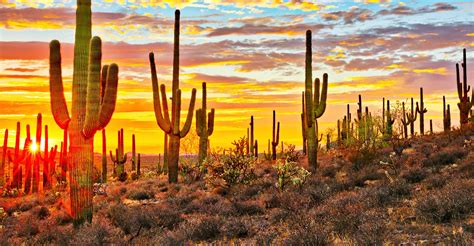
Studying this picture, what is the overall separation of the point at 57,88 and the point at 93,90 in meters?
2.11

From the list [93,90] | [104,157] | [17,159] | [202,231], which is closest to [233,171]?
[93,90]

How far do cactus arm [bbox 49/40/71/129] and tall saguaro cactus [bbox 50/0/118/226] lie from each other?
40 cm

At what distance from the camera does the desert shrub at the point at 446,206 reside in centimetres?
1033

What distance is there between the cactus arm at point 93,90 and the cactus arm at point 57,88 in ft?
4.68

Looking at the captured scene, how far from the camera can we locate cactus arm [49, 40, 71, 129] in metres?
14.2

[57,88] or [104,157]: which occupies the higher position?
[57,88]

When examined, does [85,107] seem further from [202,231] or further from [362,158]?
[362,158]

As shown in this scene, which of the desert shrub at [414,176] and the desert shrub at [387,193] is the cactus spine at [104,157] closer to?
the desert shrub at [414,176]

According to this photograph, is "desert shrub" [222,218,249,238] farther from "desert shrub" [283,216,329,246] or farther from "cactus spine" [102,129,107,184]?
"cactus spine" [102,129,107,184]

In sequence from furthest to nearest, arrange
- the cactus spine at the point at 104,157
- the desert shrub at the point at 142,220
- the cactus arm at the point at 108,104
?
the cactus spine at the point at 104,157 → the cactus arm at the point at 108,104 → the desert shrub at the point at 142,220

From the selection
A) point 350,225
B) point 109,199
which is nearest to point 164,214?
point 350,225

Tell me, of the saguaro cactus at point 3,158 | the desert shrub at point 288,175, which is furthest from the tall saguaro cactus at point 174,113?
the saguaro cactus at point 3,158

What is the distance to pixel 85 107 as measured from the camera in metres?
13.4

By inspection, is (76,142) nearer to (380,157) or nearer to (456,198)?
(456,198)
